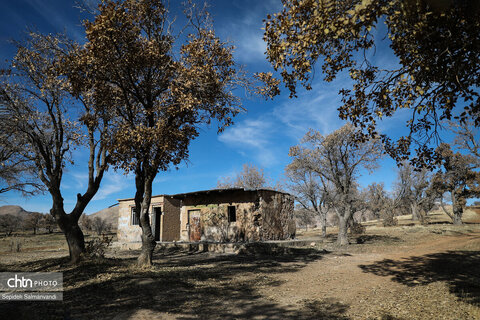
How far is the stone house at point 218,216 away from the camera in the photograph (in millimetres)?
19953

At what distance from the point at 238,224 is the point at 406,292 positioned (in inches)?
546

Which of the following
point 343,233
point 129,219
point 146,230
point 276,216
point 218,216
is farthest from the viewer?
point 129,219

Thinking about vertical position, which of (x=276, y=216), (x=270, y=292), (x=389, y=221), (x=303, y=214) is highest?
(x=276, y=216)

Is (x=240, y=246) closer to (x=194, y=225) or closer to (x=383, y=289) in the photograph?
(x=194, y=225)

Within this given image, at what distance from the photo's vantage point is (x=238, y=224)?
66.3ft

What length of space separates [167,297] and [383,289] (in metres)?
6.36

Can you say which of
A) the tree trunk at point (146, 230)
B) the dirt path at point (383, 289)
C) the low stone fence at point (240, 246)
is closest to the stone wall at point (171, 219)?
the low stone fence at point (240, 246)

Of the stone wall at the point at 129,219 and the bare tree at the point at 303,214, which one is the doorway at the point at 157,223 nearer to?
the stone wall at the point at 129,219

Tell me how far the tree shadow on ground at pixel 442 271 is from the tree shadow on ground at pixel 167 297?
3527mm

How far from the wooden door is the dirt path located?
41.9 feet

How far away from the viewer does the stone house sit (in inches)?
786

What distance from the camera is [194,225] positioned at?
75.4 feet

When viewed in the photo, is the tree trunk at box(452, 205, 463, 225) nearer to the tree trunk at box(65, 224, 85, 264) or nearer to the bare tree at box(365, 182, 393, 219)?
the bare tree at box(365, 182, 393, 219)

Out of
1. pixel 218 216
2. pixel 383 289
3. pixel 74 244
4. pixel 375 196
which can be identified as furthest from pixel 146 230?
pixel 375 196
